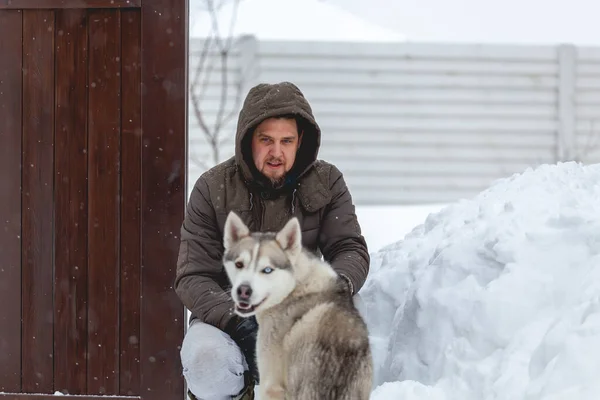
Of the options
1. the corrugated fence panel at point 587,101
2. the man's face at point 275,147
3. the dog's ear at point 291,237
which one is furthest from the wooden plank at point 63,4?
the corrugated fence panel at point 587,101

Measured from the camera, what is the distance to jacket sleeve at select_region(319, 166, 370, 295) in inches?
110

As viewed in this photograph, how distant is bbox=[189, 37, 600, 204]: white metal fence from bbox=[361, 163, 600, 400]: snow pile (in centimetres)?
556

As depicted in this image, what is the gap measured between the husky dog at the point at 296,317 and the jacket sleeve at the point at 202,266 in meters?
0.35

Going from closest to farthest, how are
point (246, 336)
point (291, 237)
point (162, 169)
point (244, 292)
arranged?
point (244, 292), point (291, 237), point (246, 336), point (162, 169)

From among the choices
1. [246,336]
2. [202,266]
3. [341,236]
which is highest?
[341,236]

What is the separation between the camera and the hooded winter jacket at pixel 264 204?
9.52 ft

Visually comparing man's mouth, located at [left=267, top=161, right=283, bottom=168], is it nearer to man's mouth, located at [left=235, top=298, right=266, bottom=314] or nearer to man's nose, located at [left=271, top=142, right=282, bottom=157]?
man's nose, located at [left=271, top=142, right=282, bottom=157]

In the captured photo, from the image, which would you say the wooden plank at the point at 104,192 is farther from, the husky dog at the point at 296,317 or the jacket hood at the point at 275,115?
the husky dog at the point at 296,317

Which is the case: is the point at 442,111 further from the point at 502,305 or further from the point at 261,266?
the point at 261,266

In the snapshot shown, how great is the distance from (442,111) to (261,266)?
319 inches

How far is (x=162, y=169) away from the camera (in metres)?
3.69

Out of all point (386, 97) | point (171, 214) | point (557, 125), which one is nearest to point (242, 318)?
point (171, 214)
